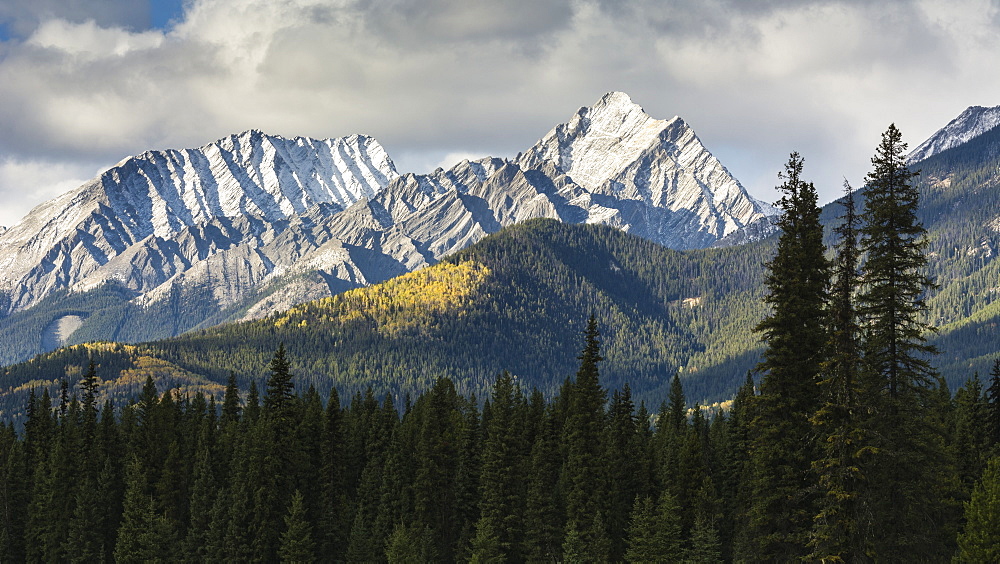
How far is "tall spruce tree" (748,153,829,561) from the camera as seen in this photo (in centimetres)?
5041

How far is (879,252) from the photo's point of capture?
50094 millimetres

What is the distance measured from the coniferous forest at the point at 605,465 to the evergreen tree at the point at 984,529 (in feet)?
0.42

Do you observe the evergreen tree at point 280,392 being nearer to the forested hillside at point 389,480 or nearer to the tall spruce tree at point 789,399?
the forested hillside at point 389,480

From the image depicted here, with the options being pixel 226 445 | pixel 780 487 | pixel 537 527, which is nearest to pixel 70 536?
pixel 226 445

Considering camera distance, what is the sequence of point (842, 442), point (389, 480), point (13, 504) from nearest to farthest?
point (842, 442) < point (389, 480) < point (13, 504)

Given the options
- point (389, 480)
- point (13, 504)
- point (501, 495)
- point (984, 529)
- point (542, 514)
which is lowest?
point (13, 504)

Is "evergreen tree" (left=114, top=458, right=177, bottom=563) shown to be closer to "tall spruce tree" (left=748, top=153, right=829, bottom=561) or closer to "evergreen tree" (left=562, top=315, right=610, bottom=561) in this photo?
A: "evergreen tree" (left=562, top=315, right=610, bottom=561)

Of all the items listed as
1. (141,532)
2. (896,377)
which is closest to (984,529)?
(896,377)

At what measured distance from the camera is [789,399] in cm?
5147

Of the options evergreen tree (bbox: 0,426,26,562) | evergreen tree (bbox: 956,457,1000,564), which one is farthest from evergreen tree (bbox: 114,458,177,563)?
evergreen tree (bbox: 956,457,1000,564)

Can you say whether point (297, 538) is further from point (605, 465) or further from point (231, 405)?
point (605, 465)

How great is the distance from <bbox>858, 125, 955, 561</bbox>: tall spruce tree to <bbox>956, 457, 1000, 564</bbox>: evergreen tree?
167 centimetres

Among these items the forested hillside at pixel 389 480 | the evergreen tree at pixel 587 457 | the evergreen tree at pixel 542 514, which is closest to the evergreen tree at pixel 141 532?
the forested hillside at pixel 389 480

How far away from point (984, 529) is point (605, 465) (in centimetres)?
4809
